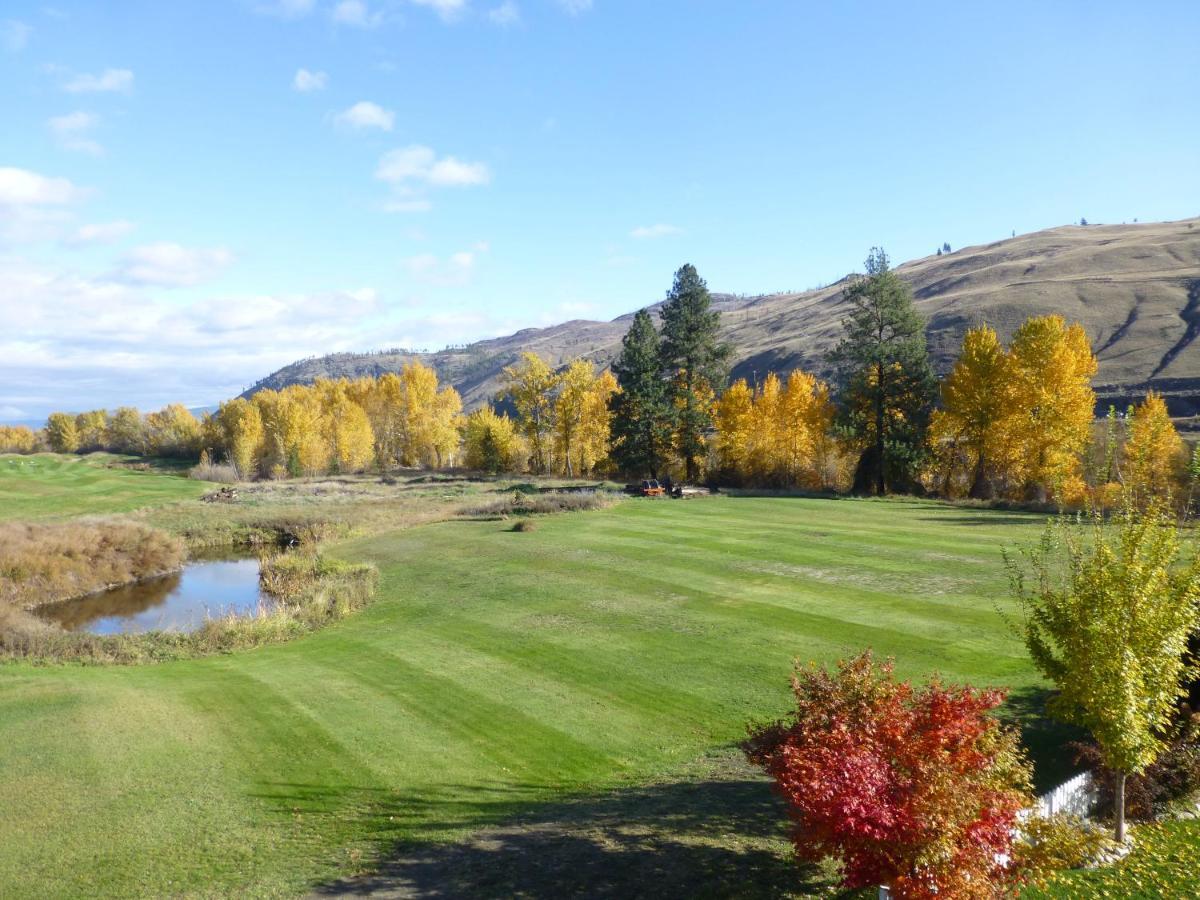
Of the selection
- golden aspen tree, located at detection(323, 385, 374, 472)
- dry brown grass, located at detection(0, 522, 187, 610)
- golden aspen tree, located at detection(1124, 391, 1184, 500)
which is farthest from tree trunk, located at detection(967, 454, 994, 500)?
golden aspen tree, located at detection(323, 385, 374, 472)

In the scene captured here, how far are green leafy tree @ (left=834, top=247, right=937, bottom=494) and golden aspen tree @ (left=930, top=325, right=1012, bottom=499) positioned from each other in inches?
84.1

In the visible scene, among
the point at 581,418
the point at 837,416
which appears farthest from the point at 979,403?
the point at 581,418

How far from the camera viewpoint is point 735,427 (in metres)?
70.2

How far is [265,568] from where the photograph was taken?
43.2 metres

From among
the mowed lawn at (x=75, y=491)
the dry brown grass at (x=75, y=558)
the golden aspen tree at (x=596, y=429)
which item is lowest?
the dry brown grass at (x=75, y=558)

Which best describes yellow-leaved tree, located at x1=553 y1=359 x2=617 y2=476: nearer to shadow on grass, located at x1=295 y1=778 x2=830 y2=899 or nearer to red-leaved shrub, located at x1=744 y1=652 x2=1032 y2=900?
shadow on grass, located at x1=295 y1=778 x2=830 y2=899

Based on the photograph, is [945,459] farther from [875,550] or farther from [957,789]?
[957,789]

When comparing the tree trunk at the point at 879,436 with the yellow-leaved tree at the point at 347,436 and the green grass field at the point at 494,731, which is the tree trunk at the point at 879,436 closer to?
the green grass field at the point at 494,731

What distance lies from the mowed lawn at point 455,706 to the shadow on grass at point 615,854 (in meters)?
0.18

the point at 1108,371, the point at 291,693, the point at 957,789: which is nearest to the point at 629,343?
the point at 291,693

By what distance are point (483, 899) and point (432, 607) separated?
19725 mm

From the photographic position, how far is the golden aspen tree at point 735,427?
69.8 m

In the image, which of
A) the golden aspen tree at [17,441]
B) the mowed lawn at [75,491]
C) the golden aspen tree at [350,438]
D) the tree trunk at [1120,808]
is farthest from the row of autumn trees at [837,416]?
the golden aspen tree at [17,441]

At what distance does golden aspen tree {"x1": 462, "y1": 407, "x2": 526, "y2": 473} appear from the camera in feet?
301
